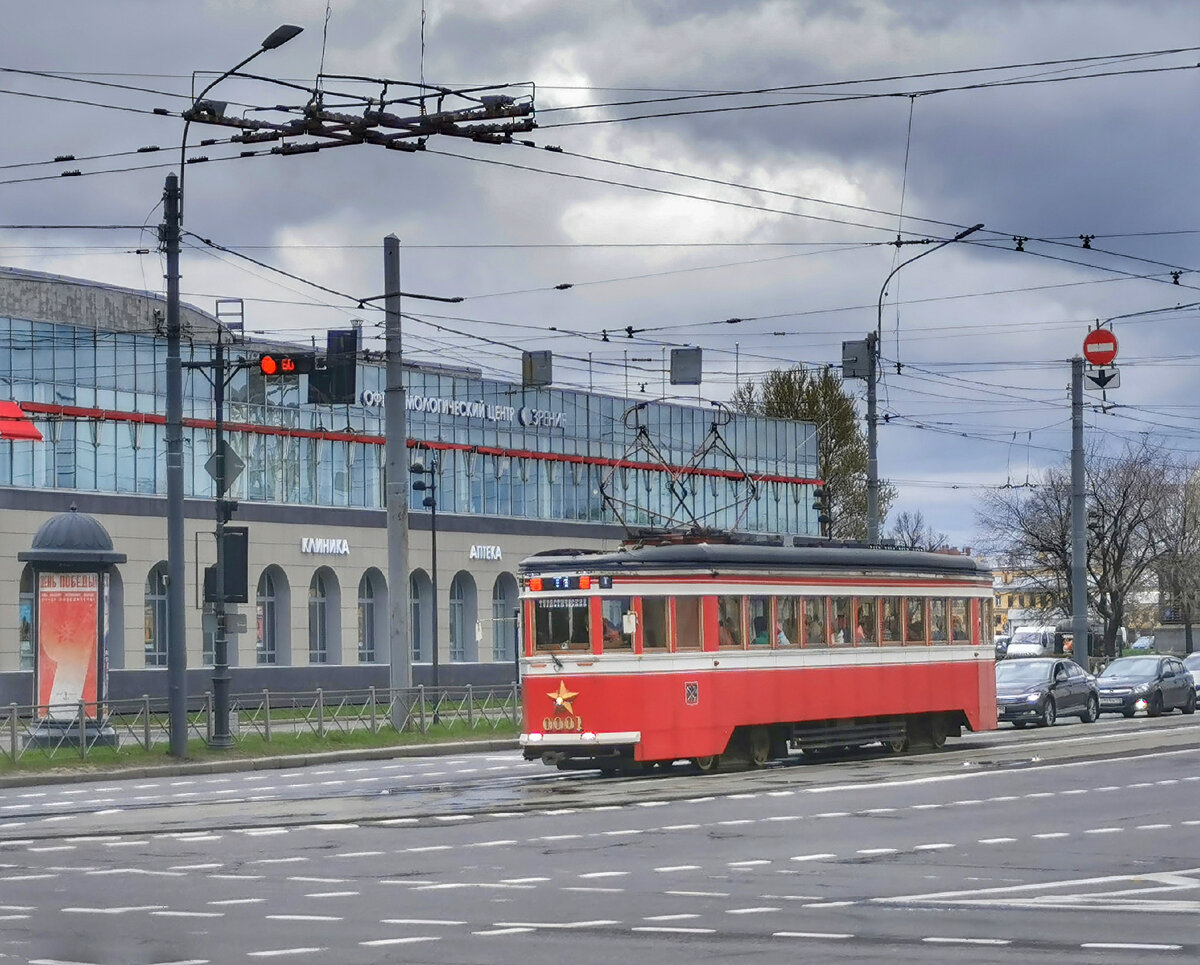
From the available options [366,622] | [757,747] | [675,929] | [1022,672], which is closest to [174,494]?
[757,747]

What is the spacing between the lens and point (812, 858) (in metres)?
17.0

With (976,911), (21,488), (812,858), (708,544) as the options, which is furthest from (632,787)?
(21,488)

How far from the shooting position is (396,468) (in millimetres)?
A: 38281

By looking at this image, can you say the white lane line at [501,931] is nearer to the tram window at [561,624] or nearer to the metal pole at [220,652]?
the tram window at [561,624]

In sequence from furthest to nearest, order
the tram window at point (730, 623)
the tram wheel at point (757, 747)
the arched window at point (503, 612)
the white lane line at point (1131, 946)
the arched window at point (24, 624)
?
the arched window at point (503, 612) < the arched window at point (24, 624) < the tram wheel at point (757, 747) < the tram window at point (730, 623) < the white lane line at point (1131, 946)

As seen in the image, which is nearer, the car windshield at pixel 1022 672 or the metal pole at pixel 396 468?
the metal pole at pixel 396 468

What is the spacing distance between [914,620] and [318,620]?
35428 mm

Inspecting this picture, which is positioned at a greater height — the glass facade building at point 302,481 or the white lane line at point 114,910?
the glass facade building at point 302,481

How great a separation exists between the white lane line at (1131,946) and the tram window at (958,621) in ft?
72.4

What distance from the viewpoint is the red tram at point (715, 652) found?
90.4 feet

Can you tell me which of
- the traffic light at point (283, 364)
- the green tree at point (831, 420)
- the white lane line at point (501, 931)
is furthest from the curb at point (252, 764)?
the green tree at point (831, 420)

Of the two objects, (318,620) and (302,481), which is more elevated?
(302,481)

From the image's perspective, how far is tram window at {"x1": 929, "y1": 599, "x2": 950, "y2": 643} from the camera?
1305 inches

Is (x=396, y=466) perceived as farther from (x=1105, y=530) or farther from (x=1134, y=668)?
(x=1105, y=530)
